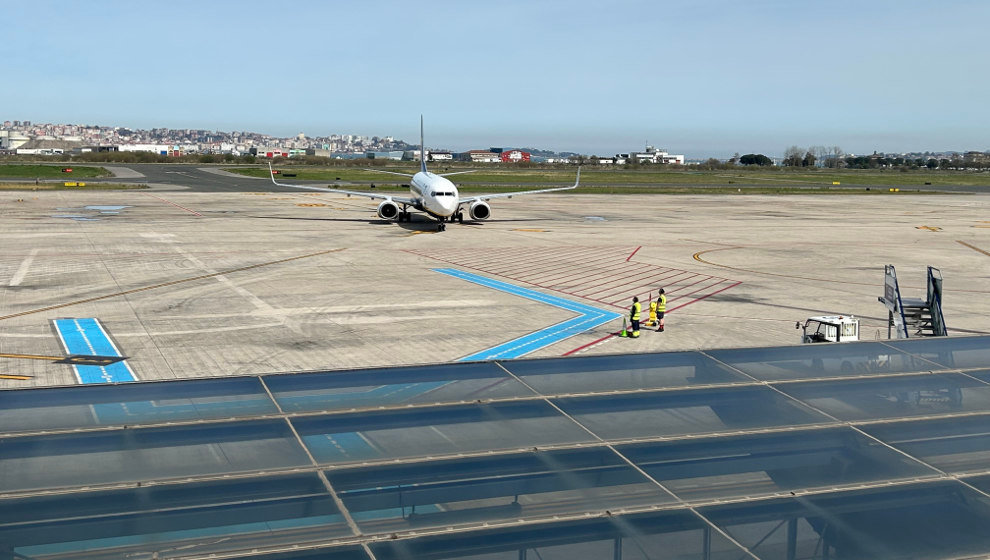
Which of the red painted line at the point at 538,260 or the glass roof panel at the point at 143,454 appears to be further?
the red painted line at the point at 538,260

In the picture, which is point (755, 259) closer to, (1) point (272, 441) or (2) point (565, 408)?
(2) point (565, 408)

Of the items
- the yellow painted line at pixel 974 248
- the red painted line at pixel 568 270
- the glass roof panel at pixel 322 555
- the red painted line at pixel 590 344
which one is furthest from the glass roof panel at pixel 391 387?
the yellow painted line at pixel 974 248

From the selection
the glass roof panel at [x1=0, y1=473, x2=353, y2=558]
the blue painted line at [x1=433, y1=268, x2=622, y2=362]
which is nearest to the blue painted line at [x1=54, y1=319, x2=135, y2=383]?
the blue painted line at [x1=433, y1=268, x2=622, y2=362]

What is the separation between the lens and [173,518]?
31.9 feet

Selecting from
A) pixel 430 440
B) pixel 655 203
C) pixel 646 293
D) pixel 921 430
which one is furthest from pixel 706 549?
pixel 655 203

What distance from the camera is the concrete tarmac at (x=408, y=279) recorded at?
2967cm

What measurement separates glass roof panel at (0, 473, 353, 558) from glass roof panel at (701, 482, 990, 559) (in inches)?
191

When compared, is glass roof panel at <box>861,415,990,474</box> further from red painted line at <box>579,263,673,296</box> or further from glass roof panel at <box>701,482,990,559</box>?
red painted line at <box>579,263,673,296</box>

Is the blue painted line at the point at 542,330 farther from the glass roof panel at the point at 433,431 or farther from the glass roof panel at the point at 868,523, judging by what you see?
the glass roof panel at the point at 868,523

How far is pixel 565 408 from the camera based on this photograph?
554 inches

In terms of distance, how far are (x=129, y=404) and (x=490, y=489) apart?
6623mm

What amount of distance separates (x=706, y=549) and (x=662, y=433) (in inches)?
146

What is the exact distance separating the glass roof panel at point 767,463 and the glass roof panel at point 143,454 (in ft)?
16.7

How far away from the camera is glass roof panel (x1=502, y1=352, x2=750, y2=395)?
15.4 metres
